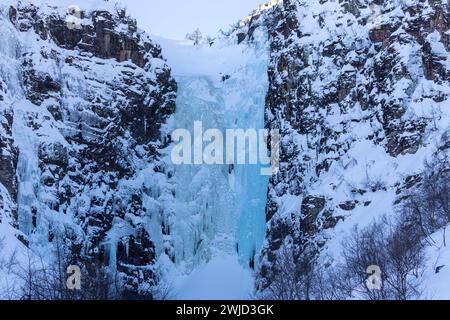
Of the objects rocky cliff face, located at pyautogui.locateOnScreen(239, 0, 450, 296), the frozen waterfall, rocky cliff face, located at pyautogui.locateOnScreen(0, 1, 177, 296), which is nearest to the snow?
the frozen waterfall

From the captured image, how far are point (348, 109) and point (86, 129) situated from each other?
73.4 feet

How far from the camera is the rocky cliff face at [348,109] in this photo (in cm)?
5131

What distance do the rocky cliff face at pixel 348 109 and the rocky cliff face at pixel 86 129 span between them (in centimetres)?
1155

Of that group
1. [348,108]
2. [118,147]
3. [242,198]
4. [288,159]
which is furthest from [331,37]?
[118,147]

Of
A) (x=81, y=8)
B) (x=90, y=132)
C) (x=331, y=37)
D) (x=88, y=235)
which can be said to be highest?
(x=81, y=8)

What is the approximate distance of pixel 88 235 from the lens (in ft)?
194

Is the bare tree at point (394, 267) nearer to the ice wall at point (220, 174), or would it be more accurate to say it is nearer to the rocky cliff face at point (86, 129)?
the ice wall at point (220, 174)

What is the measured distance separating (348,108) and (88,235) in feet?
77.9

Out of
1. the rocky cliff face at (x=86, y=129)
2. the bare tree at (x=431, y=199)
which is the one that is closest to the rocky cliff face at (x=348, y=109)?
the bare tree at (x=431, y=199)

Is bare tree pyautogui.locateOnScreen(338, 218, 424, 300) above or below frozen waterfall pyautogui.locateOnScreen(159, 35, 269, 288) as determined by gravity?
below

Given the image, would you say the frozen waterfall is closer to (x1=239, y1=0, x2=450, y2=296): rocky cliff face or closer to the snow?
the snow

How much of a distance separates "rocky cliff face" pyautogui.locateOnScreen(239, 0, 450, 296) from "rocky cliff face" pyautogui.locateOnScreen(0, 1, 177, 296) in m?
11.5

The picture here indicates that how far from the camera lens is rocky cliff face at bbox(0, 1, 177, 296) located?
182 ft

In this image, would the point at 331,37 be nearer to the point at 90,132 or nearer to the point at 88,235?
the point at 90,132
